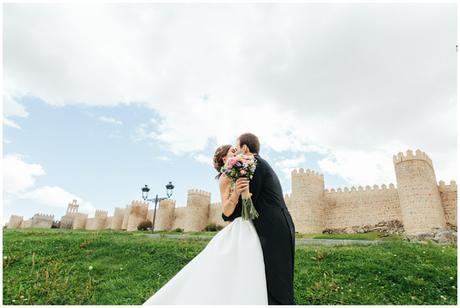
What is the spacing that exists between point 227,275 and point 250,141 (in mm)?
1140

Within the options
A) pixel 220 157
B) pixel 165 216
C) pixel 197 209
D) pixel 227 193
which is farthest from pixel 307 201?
pixel 227 193

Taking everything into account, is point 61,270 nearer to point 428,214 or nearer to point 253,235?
point 253,235

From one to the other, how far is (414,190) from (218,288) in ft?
69.1

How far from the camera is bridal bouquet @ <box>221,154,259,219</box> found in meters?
2.58

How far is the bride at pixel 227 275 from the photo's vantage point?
2.36 metres

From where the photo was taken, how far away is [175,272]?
7.07 meters

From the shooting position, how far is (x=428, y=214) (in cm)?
1938

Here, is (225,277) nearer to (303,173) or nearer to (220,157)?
(220,157)

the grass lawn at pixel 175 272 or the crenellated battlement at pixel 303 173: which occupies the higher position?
the crenellated battlement at pixel 303 173

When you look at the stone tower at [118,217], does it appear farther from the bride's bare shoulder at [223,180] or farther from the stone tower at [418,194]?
the bride's bare shoulder at [223,180]

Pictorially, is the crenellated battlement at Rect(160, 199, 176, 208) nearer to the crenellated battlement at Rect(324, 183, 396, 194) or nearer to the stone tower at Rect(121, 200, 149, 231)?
the stone tower at Rect(121, 200, 149, 231)

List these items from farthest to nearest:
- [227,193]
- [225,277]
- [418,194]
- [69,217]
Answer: [69,217] < [418,194] < [227,193] < [225,277]

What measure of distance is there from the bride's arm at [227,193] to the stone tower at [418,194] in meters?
20.2

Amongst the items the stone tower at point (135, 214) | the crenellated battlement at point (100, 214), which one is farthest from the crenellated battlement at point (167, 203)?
the crenellated battlement at point (100, 214)
